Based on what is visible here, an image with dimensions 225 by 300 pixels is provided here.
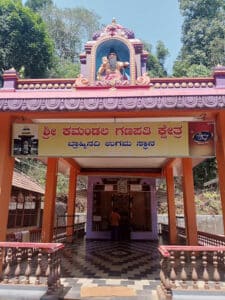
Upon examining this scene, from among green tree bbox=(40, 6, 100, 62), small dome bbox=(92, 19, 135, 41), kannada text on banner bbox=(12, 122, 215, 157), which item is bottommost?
kannada text on banner bbox=(12, 122, 215, 157)

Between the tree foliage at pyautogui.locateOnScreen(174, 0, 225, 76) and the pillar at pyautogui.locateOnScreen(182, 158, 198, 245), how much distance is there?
2273cm

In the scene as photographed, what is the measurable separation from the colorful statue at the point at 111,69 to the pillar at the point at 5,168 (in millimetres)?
2395

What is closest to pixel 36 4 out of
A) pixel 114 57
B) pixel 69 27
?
pixel 69 27

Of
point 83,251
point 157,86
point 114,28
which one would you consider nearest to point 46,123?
point 157,86

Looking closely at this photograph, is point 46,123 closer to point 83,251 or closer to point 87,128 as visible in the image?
point 87,128

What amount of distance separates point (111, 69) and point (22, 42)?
90.4ft

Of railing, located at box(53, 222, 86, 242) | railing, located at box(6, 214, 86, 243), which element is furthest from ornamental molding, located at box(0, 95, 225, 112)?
railing, located at box(53, 222, 86, 242)

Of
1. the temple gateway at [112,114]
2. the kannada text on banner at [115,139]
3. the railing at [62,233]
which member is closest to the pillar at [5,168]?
the temple gateway at [112,114]

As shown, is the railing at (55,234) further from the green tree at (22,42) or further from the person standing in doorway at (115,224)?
the green tree at (22,42)

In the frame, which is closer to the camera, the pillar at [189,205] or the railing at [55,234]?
the railing at [55,234]

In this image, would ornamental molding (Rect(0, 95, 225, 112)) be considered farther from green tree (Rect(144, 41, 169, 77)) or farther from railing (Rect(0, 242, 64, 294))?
green tree (Rect(144, 41, 169, 77))

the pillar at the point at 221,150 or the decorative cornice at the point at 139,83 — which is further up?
the decorative cornice at the point at 139,83

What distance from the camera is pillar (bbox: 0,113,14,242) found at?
5281mm

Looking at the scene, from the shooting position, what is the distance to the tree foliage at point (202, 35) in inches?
1268
